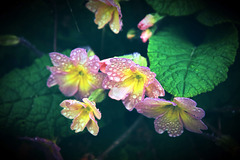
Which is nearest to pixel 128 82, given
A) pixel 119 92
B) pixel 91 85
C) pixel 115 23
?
pixel 119 92

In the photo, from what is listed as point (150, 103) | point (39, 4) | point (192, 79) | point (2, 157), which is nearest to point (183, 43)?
point (192, 79)

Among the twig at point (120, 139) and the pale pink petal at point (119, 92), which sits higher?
the pale pink petal at point (119, 92)

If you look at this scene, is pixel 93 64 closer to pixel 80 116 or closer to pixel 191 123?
pixel 80 116

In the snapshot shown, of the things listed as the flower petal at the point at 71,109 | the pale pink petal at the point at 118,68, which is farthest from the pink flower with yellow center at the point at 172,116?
the flower petal at the point at 71,109

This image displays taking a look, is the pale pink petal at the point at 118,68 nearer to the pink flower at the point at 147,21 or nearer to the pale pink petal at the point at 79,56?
the pale pink petal at the point at 79,56

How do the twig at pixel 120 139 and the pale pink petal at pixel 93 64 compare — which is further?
the twig at pixel 120 139

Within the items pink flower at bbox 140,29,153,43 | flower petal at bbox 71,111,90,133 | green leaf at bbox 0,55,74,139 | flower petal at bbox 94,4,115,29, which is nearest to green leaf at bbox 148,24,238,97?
pink flower at bbox 140,29,153,43
